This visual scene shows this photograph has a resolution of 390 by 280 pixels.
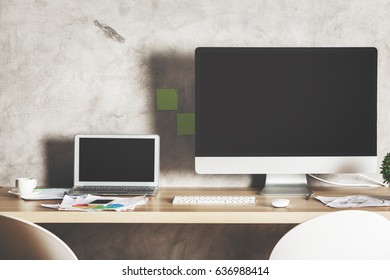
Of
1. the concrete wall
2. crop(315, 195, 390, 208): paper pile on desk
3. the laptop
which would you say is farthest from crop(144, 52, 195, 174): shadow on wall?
crop(315, 195, 390, 208): paper pile on desk

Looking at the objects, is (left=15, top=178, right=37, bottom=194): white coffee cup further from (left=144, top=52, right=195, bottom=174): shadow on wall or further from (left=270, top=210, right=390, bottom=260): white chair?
(left=270, top=210, right=390, bottom=260): white chair

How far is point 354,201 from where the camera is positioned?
1.69m

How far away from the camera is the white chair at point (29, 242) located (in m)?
1.12

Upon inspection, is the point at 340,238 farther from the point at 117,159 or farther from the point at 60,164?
the point at 60,164

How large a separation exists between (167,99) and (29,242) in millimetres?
1029

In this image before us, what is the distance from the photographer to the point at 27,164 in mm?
2080

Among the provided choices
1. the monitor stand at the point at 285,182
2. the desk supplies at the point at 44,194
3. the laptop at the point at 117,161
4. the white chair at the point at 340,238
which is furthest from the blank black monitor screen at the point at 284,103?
the white chair at the point at 340,238

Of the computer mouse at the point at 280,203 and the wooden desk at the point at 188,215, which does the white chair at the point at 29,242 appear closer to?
the wooden desk at the point at 188,215

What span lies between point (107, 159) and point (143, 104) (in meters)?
0.29

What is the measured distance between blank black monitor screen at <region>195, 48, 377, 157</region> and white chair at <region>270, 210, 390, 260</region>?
71cm

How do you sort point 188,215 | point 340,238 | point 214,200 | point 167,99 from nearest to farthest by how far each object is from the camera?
point 340,238 → point 188,215 → point 214,200 → point 167,99

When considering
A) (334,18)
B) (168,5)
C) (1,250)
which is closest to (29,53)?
(168,5)

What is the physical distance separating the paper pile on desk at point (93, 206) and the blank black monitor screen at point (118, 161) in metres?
0.19

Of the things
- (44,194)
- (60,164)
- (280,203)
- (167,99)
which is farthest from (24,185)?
(280,203)
